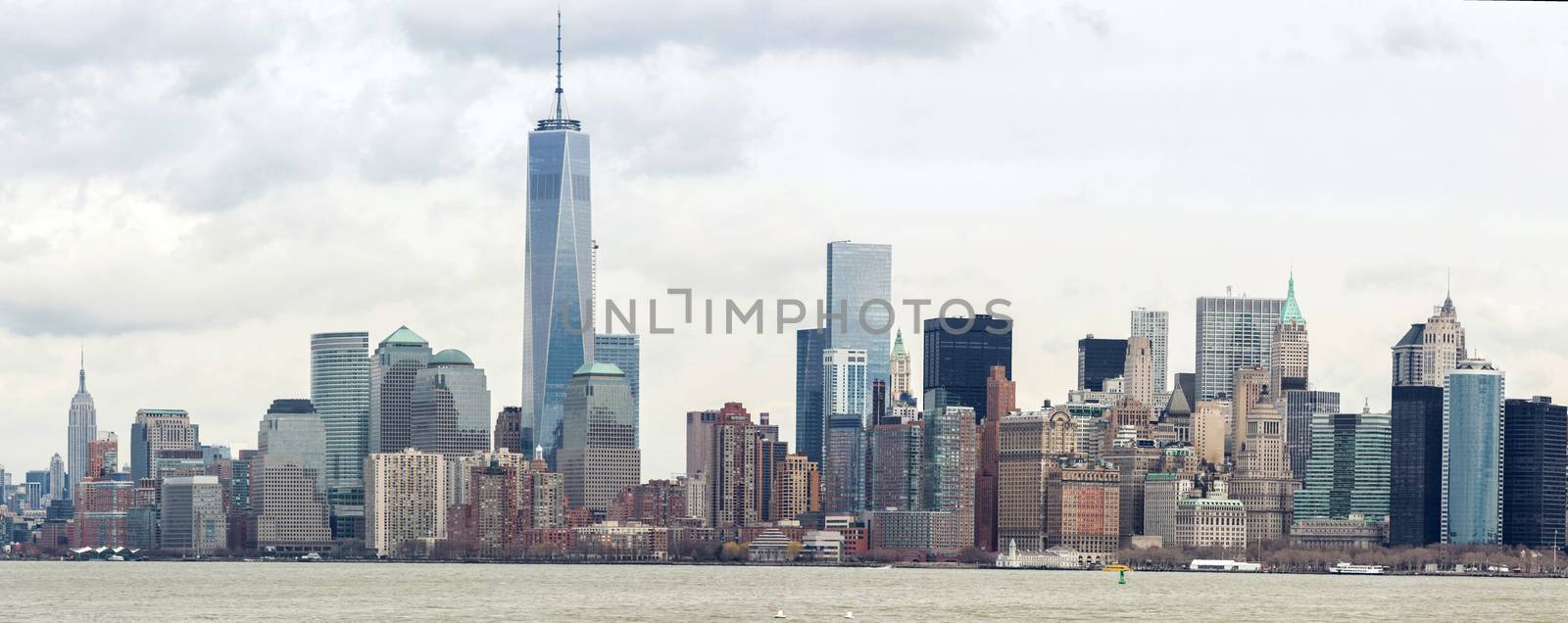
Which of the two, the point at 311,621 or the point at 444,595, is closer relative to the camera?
the point at 311,621

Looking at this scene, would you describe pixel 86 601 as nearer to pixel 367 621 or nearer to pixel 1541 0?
pixel 367 621

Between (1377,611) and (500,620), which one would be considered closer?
(500,620)

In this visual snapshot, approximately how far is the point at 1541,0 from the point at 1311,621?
10092 centimetres

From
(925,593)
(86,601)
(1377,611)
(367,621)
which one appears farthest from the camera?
(925,593)

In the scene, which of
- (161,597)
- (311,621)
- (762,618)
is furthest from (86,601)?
(762,618)

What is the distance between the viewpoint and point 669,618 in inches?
5468

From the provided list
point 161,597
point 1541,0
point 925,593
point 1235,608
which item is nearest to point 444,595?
point 161,597

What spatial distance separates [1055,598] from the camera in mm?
176875

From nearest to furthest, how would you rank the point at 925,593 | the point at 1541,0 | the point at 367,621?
1. the point at 1541,0
2. the point at 367,621
3. the point at 925,593

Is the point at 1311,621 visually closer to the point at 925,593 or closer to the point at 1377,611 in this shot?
the point at 1377,611

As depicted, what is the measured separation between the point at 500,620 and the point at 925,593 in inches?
2152

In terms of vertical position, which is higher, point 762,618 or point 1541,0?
point 1541,0

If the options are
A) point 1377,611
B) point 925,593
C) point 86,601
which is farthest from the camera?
point 925,593

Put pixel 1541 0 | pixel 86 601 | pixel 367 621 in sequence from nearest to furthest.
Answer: pixel 1541 0 → pixel 367 621 → pixel 86 601
